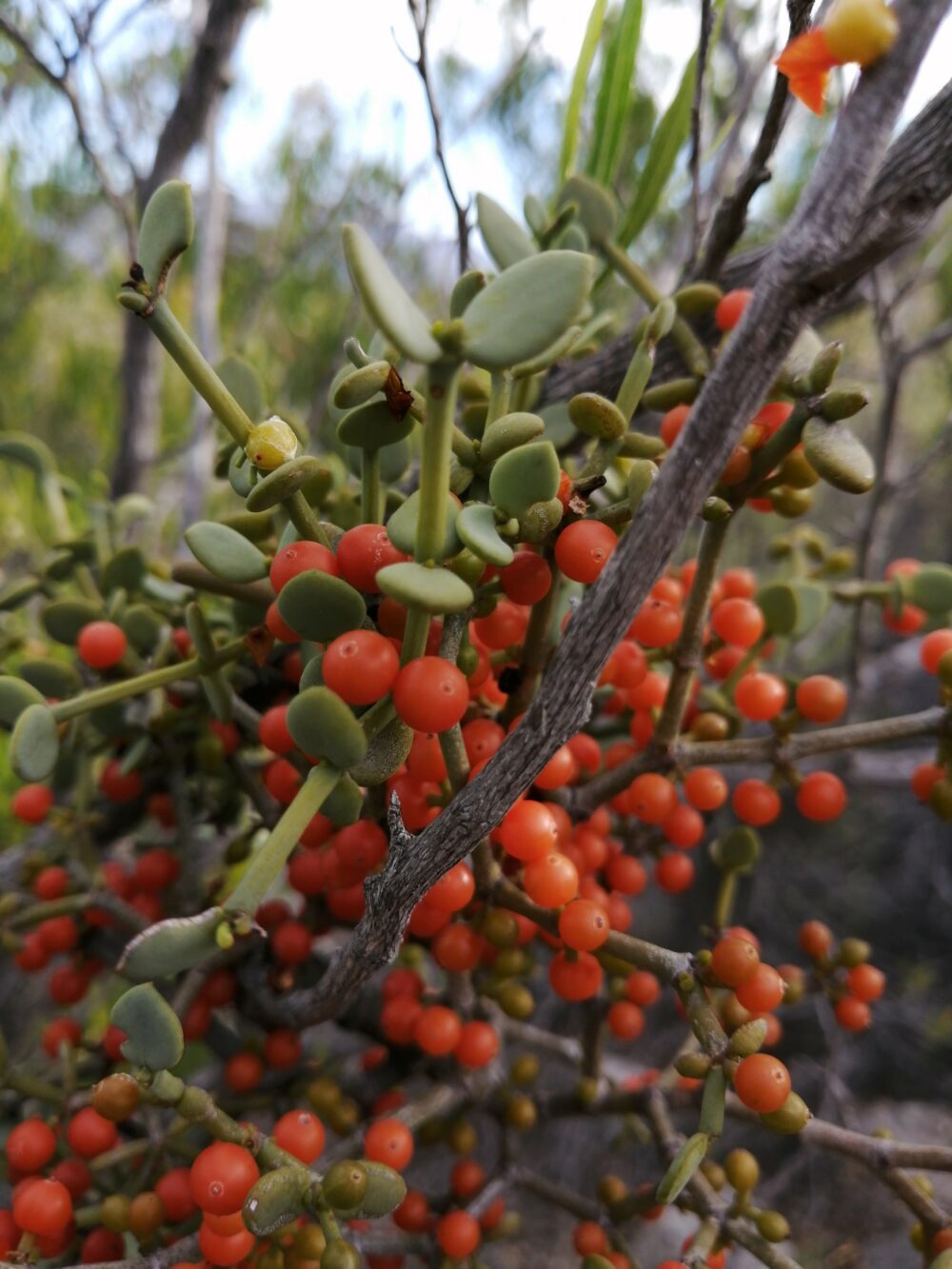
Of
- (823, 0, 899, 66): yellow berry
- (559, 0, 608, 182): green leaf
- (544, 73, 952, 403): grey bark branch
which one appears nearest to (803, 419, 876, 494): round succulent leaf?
(544, 73, 952, 403): grey bark branch

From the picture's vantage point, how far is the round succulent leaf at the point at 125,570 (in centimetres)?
72

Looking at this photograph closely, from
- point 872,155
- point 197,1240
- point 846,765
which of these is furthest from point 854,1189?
point 872,155

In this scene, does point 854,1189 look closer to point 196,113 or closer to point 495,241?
point 495,241

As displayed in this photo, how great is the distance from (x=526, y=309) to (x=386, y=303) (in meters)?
0.06

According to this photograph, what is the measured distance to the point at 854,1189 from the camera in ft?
3.61

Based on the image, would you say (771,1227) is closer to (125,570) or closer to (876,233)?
(876,233)

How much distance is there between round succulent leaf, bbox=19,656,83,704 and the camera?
2.18 feet

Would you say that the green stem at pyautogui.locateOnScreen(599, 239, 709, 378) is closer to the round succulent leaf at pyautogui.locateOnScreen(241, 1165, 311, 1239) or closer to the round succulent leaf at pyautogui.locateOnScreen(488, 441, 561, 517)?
the round succulent leaf at pyautogui.locateOnScreen(488, 441, 561, 517)

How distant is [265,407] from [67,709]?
0.25m

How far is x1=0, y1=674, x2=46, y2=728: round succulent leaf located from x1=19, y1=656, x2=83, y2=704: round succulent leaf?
0.36 ft

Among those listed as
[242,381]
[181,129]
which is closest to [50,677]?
[242,381]

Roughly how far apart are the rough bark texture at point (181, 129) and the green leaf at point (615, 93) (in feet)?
1.62

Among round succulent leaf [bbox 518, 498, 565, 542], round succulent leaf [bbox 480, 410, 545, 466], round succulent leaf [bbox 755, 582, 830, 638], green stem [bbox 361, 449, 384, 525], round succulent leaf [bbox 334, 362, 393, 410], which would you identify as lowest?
round succulent leaf [bbox 755, 582, 830, 638]

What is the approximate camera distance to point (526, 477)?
0.37m
